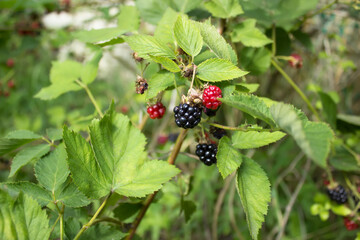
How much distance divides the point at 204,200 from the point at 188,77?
147cm

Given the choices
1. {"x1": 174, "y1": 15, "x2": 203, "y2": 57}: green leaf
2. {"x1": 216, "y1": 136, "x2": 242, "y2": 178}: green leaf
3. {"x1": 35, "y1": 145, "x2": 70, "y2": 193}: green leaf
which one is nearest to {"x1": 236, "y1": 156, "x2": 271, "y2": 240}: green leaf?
{"x1": 216, "y1": 136, "x2": 242, "y2": 178}: green leaf

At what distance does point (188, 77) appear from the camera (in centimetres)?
58

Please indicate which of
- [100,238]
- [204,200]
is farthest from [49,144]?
[204,200]

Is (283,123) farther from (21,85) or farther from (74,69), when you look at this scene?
(21,85)

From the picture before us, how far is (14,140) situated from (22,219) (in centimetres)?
27

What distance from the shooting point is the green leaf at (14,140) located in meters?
0.71

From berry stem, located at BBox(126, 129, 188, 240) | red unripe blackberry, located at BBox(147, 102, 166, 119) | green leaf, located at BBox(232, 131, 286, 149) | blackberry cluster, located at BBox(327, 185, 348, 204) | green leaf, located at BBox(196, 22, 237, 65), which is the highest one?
green leaf, located at BBox(196, 22, 237, 65)

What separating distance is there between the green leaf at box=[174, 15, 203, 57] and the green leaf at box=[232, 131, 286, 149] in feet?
0.66

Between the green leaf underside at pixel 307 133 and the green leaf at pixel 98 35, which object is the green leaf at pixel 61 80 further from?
the green leaf underside at pixel 307 133

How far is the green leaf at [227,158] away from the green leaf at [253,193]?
0.04 meters

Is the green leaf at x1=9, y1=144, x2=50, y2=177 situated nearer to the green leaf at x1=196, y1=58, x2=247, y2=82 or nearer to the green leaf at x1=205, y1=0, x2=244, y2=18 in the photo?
the green leaf at x1=196, y1=58, x2=247, y2=82

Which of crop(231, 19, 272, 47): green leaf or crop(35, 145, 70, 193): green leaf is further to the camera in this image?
crop(231, 19, 272, 47): green leaf

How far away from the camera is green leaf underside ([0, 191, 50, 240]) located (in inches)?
20.3

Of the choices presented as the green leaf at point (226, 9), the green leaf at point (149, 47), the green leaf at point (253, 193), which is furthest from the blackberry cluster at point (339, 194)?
the green leaf at point (149, 47)
